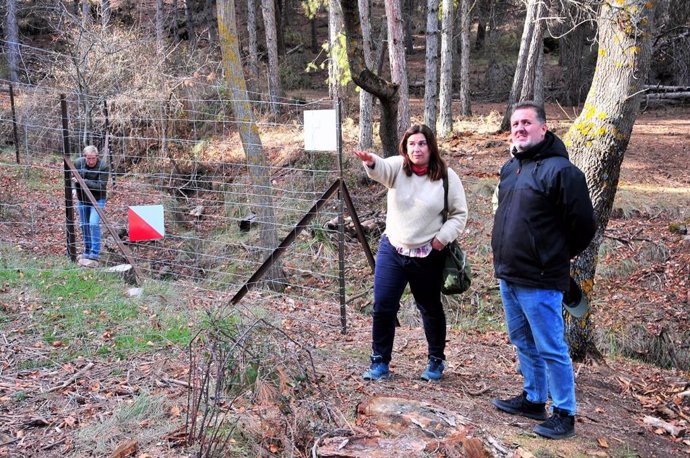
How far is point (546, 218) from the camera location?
345 cm

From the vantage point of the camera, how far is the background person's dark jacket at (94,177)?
26.4 ft

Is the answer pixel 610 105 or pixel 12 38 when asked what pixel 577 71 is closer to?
pixel 610 105

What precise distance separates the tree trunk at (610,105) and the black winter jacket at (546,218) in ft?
5.01

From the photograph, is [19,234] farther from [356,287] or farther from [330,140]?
[330,140]

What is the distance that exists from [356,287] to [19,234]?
4.98m

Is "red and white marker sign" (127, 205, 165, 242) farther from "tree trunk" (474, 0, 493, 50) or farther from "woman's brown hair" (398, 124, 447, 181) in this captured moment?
"tree trunk" (474, 0, 493, 50)

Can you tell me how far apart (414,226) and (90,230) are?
18.2 ft

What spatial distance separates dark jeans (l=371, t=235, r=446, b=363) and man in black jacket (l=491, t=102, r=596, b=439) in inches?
23.2

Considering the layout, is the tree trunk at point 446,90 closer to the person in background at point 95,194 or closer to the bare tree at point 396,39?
the bare tree at point 396,39

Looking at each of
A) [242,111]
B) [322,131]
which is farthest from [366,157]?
[242,111]

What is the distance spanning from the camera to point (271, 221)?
823 centimetres

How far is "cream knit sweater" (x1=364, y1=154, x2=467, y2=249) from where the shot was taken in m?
4.04

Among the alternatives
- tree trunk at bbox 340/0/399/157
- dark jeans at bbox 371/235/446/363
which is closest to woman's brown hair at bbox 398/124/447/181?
dark jeans at bbox 371/235/446/363

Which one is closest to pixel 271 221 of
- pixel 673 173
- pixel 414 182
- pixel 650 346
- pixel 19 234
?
pixel 19 234
